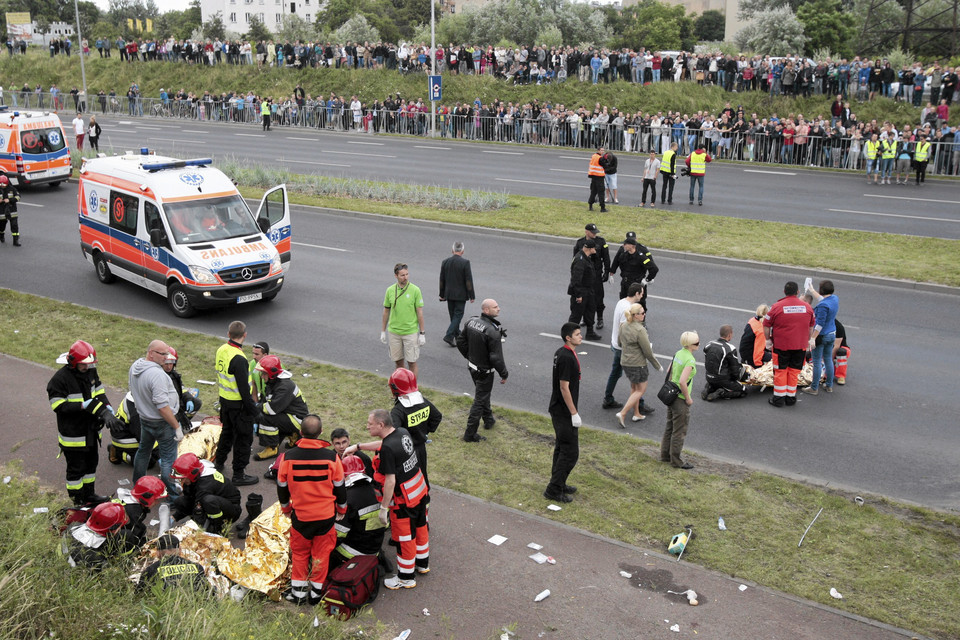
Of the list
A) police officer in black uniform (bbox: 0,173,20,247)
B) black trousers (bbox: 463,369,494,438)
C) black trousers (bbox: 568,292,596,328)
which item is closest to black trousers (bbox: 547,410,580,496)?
black trousers (bbox: 463,369,494,438)

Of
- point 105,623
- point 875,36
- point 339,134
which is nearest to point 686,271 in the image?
point 105,623

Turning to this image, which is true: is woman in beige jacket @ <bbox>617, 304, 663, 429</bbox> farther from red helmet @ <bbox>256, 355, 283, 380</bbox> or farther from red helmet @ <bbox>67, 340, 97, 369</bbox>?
red helmet @ <bbox>67, 340, 97, 369</bbox>

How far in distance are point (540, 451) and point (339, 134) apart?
33621 mm

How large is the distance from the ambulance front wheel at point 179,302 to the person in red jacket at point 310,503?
9052 millimetres

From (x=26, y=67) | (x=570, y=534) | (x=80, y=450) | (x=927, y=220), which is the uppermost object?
(x=26, y=67)

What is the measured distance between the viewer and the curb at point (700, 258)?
16.6 m

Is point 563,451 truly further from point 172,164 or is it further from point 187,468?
point 172,164

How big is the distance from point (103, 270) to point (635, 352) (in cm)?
1181

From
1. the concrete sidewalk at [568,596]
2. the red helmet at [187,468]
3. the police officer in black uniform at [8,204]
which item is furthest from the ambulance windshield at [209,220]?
the red helmet at [187,468]

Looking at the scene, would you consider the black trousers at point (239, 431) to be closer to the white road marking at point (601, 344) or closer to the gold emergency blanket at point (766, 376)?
the white road marking at point (601, 344)

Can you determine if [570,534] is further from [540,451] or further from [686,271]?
[686,271]

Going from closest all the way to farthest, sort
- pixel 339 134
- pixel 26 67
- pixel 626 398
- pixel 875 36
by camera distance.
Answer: pixel 626 398, pixel 339 134, pixel 875 36, pixel 26 67

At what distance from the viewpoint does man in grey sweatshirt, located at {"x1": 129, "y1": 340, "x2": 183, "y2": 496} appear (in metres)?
8.32

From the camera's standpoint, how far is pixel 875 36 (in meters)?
51.1
